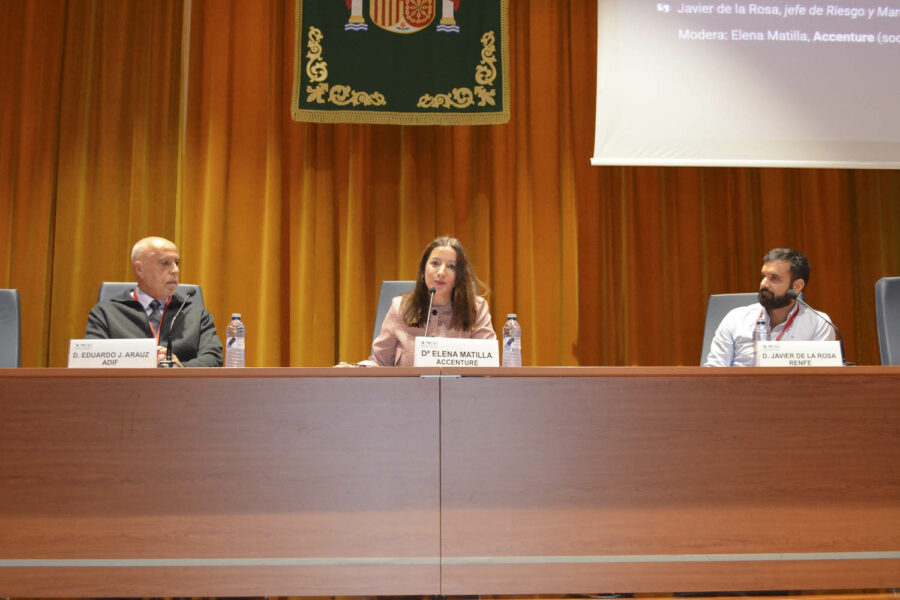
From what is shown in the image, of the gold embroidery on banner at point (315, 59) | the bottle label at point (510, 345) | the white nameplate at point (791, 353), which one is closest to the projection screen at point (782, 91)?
the bottle label at point (510, 345)

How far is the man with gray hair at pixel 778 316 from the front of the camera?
2609 millimetres

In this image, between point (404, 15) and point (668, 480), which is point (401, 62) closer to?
point (404, 15)

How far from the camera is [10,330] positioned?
8.06ft

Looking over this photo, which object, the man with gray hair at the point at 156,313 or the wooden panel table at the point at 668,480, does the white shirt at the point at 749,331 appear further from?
the man with gray hair at the point at 156,313

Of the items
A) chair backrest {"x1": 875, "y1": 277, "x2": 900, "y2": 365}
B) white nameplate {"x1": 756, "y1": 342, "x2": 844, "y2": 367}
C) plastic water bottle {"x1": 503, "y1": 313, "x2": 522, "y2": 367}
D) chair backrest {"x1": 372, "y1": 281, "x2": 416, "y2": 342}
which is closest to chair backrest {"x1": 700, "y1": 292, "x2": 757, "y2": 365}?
chair backrest {"x1": 875, "y1": 277, "x2": 900, "y2": 365}

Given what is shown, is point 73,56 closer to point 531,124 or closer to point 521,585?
point 531,124

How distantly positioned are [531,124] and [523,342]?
1.09 m

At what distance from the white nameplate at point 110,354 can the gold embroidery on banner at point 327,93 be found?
1.95 metres

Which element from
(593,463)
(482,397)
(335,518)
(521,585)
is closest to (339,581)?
(335,518)

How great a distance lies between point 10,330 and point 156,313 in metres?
0.47

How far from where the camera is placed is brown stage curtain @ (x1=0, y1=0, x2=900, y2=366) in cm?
341

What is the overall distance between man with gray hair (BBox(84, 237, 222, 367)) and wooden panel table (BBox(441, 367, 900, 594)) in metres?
1.33

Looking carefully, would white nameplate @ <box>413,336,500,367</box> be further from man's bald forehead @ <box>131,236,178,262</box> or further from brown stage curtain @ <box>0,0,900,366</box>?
brown stage curtain @ <box>0,0,900,366</box>

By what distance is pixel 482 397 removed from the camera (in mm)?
1565
